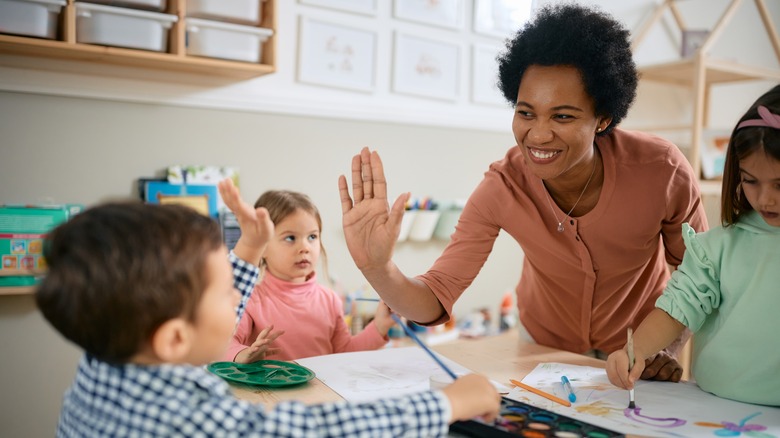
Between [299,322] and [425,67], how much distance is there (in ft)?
4.80

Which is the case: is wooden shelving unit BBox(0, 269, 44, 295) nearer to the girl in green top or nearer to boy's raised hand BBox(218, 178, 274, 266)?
boy's raised hand BBox(218, 178, 274, 266)

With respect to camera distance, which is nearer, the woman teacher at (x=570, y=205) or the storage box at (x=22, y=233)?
the woman teacher at (x=570, y=205)

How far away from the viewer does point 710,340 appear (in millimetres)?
1151

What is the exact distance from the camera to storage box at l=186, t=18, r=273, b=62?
6.70ft

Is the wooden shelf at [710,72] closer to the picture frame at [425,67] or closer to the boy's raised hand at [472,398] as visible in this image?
the picture frame at [425,67]

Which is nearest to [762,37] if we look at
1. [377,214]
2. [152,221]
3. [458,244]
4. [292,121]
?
[292,121]

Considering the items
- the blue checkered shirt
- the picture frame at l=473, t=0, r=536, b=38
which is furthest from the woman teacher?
the picture frame at l=473, t=0, r=536, b=38

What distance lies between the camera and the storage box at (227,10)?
2035 millimetres

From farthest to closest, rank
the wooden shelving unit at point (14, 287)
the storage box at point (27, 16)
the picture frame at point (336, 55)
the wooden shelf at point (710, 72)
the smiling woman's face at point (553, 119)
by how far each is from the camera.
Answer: the wooden shelf at point (710, 72) → the picture frame at point (336, 55) → the wooden shelving unit at point (14, 287) → the storage box at point (27, 16) → the smiling woman's face at point (553, 119)

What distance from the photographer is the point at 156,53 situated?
1979 millimetres

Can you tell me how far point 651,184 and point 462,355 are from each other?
535mm

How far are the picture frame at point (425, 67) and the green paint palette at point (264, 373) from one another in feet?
5.45

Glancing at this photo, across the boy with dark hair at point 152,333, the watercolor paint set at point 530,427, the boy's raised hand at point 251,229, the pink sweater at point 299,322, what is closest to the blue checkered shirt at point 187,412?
the boy with dark hair at point 152,333

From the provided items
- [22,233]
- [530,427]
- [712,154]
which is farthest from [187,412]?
[712,154]
